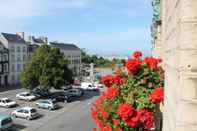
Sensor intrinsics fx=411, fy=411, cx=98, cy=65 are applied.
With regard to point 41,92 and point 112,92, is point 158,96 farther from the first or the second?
point 41,92

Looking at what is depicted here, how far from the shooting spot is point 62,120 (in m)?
38.7

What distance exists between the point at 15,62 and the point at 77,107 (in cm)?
2801

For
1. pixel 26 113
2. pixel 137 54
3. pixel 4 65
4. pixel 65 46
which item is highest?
pixel 65 46

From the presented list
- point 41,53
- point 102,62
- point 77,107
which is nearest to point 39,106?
point 77,107

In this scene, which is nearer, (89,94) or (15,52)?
(89,94)

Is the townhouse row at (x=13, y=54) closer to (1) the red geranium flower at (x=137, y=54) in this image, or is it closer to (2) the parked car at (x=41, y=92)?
(2) the parked car at (x=41, y=92)

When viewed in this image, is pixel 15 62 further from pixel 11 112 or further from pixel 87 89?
pixel 11 112

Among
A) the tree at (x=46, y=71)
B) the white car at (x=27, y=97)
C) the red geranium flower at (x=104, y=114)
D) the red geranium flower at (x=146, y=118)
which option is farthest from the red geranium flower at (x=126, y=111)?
the white car at (x=27, y=97)

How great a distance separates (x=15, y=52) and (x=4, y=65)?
362 centimetres

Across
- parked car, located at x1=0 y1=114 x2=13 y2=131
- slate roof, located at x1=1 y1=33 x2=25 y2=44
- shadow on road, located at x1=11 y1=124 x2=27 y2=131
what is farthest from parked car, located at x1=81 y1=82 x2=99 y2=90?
parked car, located at x1=0 y1=114 x2=13 y2=131

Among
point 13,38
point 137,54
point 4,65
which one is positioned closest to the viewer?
point 137,54

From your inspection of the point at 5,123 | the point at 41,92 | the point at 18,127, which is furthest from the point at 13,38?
the point at 5,123

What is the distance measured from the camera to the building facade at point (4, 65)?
219 feet

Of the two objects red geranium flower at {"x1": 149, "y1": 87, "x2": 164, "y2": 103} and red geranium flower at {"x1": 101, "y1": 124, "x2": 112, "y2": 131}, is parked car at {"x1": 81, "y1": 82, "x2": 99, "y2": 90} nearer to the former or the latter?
red geranium flower at {"x1": 101, "y1": 124, "x2": 112, "y2": 131}
